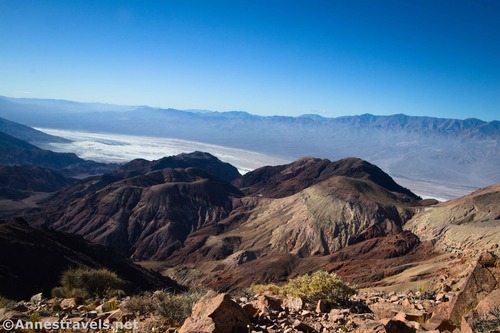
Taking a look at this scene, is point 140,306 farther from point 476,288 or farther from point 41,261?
point 41,261

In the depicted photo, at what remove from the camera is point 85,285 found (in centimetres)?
1387

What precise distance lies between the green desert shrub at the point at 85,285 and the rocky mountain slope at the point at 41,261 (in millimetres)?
6921

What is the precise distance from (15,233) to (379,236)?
58877 mm

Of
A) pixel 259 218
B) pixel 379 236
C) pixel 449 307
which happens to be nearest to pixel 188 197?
pixel 259 218

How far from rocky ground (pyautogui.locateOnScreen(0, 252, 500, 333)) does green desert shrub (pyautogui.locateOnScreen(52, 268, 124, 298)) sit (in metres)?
2.90

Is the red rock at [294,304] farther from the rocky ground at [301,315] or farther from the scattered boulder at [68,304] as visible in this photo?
the scattered boulder at [68,304]

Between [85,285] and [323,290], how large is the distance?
901 cm

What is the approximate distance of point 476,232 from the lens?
54656mm

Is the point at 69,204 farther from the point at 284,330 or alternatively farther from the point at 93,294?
the point at 284,330

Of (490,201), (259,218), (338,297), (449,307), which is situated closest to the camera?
(449,307)

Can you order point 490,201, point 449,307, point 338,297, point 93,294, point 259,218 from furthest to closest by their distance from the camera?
point 259,218, point 490,201, point 93,294, point 338,297, point 449,307

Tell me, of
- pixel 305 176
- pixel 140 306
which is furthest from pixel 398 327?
pixel 305 176

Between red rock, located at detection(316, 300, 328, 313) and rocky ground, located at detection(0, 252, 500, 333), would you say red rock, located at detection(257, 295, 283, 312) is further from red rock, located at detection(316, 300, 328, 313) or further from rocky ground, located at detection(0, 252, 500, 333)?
red rock, located at detection(316, 300, 328, 313)

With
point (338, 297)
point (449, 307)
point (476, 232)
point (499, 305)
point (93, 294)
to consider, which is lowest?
point (476, 232)
